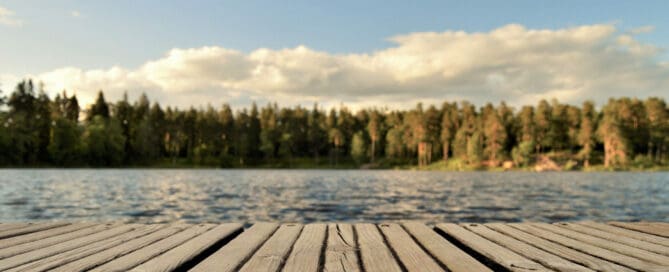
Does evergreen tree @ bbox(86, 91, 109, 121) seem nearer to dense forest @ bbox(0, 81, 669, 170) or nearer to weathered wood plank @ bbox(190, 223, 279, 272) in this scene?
dense forest @ bbox(0, 81, 669, 170)

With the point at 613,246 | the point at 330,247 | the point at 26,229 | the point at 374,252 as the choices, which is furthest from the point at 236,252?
the point at 613,246

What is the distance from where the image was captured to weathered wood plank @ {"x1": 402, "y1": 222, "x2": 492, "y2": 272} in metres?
4.05

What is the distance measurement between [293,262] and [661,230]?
552 centimetres

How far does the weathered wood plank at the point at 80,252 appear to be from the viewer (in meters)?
3.96

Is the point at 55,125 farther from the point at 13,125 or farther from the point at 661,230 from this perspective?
the point at 661,230

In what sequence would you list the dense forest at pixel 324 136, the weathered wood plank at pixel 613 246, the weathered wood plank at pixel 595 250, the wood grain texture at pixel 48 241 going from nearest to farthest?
1. the weathered wood plank at pixel 595 250
2. the weathered wood plank at pixel 613 246
3. the wood grain texture at pixel 48 241
4. the dense forest at pixel 324 136

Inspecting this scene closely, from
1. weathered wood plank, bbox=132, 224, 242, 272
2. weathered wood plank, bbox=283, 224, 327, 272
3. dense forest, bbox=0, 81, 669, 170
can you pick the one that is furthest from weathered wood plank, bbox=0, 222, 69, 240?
dense forest, bbox=0, 81, 669, 170

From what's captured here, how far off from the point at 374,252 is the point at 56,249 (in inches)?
128

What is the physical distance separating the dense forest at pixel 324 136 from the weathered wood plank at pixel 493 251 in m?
124

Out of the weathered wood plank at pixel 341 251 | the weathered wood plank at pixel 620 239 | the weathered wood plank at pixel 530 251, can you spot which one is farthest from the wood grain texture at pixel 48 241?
the weathered wood plank at pixel 620 239

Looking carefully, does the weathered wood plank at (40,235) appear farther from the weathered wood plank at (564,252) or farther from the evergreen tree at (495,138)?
the evergreen tree at (495,138)

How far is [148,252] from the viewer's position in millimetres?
4625

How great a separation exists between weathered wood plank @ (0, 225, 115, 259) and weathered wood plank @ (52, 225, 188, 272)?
0.84 m

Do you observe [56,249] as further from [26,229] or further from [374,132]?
[374,132]
